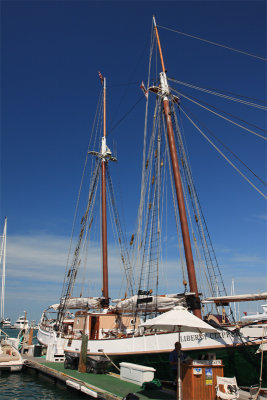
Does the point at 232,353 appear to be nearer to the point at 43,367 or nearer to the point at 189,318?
the point at 189,318

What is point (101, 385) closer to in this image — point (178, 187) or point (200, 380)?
point (200, 380)

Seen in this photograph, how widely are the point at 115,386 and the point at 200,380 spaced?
5210 millimetres

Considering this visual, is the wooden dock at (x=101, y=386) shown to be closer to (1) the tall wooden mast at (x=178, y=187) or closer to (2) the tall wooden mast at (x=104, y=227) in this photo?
(1) the tall wooden mast at (x=178, y=187)

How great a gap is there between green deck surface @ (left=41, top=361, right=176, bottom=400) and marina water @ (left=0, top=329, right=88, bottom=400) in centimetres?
80

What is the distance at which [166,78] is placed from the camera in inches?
902

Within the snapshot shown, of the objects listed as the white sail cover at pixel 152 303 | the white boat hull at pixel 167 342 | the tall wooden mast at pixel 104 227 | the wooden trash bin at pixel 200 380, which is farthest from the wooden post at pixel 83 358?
the tall wooden mast at pixel 104 227

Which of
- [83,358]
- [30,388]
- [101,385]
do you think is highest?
[83,358]

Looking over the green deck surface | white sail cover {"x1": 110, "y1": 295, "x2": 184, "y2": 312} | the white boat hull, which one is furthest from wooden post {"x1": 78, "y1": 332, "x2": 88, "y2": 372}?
white sail cover {"x1": 110, "y1": 295, "x2": 184, "y2": 312}

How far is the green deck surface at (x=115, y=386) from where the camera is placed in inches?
452

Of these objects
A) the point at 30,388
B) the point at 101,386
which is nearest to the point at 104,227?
the point at 30,388

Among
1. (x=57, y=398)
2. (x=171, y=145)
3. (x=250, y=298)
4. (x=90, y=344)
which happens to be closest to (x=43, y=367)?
(x=90, y=344)

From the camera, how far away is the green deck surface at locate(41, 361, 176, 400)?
11.5 metres

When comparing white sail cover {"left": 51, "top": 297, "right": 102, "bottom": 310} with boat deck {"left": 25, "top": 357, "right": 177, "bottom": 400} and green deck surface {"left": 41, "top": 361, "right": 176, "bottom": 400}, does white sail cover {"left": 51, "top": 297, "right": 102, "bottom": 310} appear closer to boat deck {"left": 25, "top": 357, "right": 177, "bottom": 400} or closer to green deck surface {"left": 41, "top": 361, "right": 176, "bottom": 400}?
boat deck {"left": 25, "top": 357, "right": 177, "bottom": 400}

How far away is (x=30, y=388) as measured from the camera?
17359 mm
